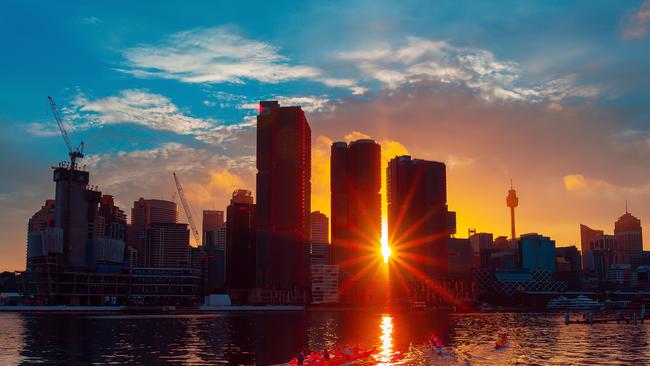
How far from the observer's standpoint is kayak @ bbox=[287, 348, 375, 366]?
106 metres

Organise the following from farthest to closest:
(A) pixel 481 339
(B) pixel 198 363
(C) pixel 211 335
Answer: (C) pixel 211 335
(A) pixel 481 339
(B) pixel 198 363

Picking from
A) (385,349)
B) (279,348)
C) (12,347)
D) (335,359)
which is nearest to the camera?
(335,359)

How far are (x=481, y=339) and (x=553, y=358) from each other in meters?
45.0

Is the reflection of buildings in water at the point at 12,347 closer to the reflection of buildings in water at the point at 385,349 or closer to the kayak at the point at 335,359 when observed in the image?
the kayak at the point at 335,359

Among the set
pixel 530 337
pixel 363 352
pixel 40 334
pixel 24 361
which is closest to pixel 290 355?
pixel 363 352

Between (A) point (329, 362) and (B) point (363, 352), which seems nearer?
(A) point (329, 362)

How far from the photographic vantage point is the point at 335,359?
11056 cm

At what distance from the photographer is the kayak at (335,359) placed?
349 ft

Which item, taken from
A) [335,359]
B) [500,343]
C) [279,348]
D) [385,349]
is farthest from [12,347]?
[500,343]

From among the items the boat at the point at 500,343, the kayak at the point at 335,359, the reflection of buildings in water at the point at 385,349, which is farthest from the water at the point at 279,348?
the kayak at the point at 335,359

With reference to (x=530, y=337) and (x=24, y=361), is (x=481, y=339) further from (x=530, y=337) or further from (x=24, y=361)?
(x=24, y=361)

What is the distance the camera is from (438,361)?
11638 cm

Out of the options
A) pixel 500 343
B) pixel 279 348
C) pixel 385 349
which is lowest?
pixel 279 348

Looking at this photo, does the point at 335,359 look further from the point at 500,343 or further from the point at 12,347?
the point at 12,347
